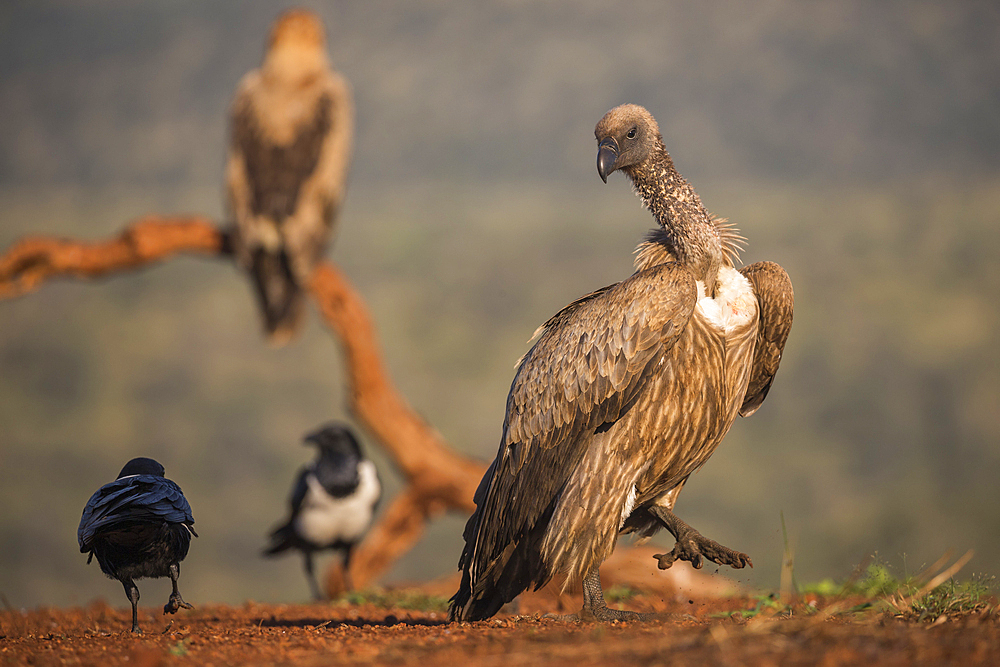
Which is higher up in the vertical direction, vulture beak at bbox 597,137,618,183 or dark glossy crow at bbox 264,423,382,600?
vulture beak at bbox 597,137,618,183

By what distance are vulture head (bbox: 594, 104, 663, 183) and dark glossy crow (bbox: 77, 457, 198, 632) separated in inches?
102

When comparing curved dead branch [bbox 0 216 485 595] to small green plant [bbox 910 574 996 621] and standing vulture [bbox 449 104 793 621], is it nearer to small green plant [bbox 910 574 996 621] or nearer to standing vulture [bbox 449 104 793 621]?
standing vulture [bbox 449 104 793 621]

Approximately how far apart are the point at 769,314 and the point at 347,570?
541cm

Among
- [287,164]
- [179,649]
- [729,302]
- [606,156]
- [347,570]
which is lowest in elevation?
[179,649]

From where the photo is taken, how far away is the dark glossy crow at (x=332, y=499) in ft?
25.2

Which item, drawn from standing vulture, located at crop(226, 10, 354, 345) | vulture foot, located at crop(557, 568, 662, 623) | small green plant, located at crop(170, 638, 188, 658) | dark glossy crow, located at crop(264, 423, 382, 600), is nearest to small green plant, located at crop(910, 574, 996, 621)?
vulture foot, located at crop(557, 568, 662, 623)

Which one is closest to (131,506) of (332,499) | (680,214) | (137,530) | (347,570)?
(137,530)

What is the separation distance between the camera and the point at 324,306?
26.3ft

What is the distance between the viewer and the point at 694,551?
13.2ft

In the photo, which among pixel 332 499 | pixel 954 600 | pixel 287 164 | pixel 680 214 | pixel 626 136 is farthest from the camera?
pixel 287 164

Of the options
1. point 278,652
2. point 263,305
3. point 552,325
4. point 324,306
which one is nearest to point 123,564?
point 278,652

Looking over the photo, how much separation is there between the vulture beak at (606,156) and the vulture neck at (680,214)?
0.16m

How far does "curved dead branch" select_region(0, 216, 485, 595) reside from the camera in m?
7.89

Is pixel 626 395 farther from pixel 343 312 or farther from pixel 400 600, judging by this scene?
pixel 343 312
